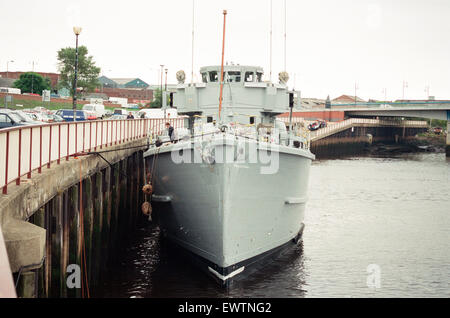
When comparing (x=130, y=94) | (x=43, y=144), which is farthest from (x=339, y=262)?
(x=130, y=94)

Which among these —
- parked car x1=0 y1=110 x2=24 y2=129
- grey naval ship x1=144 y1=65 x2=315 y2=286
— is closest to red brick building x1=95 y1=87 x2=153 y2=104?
parked car x1=0 y1=110 x2=24 y2=129

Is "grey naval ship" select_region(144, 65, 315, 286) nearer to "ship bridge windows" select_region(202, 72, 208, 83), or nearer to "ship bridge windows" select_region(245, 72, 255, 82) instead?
"ship bridge windows" select_region(245, 72, 255, 82)

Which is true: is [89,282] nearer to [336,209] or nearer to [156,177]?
[156,177]

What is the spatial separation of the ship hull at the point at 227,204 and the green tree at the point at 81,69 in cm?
11064

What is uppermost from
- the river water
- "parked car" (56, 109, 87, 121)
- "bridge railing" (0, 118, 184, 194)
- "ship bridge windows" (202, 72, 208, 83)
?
"ship bridge windows" (202, 72, 208, 83)

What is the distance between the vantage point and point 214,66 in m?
23.8

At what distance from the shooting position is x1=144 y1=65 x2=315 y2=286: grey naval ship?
58.3 feet

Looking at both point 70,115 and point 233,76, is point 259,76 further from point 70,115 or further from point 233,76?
point 70,115

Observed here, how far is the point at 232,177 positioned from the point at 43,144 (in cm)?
571

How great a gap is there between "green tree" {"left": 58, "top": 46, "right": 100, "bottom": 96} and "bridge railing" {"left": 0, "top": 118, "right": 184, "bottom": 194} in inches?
4114

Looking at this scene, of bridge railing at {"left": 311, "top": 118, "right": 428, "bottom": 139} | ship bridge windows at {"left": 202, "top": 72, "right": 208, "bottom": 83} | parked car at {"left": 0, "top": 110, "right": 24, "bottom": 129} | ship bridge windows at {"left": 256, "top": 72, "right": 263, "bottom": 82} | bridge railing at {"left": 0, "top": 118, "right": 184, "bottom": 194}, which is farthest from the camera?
bridge railing at {"left": 311, "top": 118, "right": 428, "bottom": 139}

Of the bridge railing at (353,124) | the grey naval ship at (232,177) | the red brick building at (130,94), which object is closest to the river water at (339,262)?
the grey naval ship at (232,177)
